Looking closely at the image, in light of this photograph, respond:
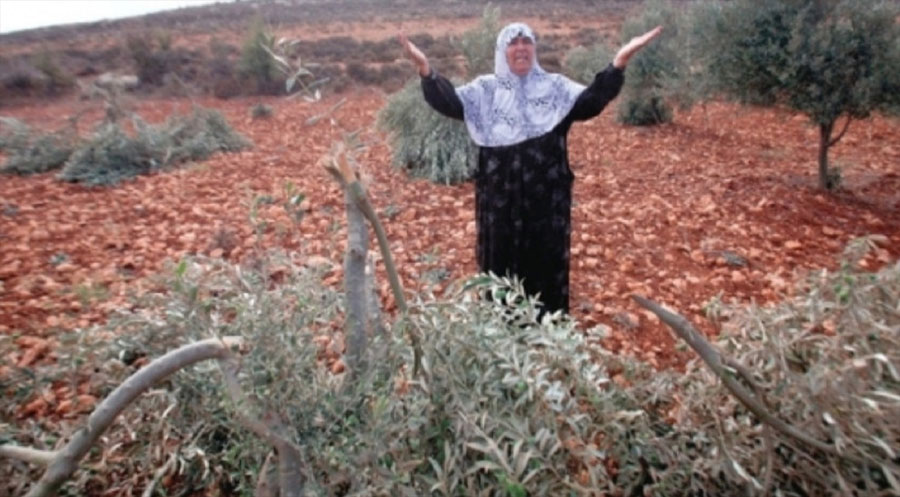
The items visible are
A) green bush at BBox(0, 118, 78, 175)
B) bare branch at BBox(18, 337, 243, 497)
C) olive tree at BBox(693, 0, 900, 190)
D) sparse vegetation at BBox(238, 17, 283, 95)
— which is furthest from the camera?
sparse vegetation at BBox(238, 17, 283, 95)

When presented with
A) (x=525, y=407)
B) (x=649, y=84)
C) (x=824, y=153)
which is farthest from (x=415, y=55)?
(x=649, y=84)

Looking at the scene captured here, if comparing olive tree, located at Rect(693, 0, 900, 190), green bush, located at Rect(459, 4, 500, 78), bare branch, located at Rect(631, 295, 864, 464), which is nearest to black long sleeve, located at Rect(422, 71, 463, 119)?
bare branch, located at Rect(631, 295, 864, 464)

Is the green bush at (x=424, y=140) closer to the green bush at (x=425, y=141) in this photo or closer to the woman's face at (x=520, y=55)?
the green bush at (x=425, y=141)

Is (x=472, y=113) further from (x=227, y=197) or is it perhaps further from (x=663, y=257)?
(x=227, y=197)

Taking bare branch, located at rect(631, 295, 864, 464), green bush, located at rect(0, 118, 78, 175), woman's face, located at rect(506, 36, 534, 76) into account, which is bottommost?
green bush, located at rect(0, 118, 78, 175)

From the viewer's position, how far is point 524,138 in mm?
2475

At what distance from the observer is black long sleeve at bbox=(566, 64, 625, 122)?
7.96 ft

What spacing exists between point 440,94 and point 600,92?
66 cm

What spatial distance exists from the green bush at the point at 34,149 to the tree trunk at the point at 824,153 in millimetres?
6860

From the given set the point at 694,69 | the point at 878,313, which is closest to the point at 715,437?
the point at 878,313

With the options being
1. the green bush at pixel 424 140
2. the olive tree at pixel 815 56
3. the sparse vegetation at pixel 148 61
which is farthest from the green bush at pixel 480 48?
the sparse vegetation at pixel 148 61

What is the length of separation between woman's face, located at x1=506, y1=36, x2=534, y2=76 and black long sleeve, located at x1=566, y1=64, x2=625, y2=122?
0.26m

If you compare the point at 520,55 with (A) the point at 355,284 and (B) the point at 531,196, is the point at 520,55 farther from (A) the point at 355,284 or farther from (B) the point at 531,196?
(A) the point at 355,284

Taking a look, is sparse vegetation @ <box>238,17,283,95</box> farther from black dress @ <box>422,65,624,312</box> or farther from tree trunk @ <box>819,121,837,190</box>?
black dress @ <box>422,65,624,312</box>
